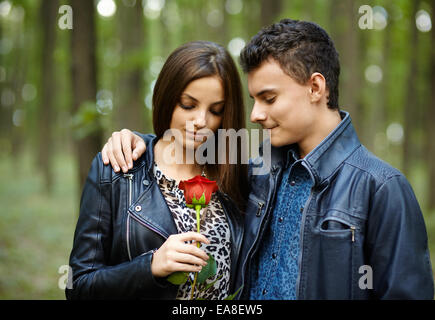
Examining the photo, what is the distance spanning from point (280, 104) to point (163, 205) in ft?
2.98

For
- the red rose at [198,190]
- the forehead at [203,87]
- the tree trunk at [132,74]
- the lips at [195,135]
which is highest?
the tree trunk at [132,74]

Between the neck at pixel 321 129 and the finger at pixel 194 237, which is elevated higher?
Result: the neck at pixel 321 129

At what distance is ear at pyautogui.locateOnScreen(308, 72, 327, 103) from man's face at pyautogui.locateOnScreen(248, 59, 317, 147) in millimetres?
25

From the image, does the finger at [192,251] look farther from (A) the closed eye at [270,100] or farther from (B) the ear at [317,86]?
(B) the ear at [317,86]

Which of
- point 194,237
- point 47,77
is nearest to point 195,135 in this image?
point 194,237

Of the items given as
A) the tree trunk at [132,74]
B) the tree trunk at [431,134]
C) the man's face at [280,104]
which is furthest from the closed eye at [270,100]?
the tree trunk at [431,134]

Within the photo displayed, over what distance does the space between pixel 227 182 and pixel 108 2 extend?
17.5ft

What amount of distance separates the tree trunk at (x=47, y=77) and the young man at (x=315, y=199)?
9.11 m

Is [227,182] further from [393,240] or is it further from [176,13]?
[176,13]

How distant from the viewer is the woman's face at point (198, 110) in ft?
6.99

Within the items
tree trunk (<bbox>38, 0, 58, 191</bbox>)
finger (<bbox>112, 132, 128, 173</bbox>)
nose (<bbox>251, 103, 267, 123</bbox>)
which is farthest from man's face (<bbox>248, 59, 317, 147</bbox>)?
tree trunk (<bbox>38, 0, 58, 191</bbox>)

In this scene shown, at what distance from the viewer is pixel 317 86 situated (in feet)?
7.17
